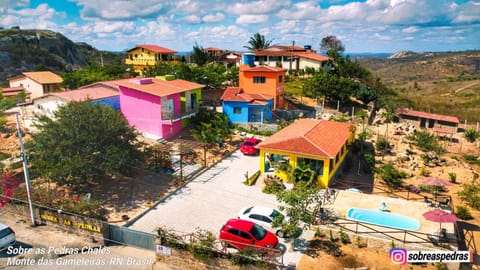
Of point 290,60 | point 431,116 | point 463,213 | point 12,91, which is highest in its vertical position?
point 290,60

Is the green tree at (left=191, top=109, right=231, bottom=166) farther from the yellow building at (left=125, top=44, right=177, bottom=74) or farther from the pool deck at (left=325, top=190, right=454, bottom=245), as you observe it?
the yellow building at (left=125, top=44, right=177, bottom=74)

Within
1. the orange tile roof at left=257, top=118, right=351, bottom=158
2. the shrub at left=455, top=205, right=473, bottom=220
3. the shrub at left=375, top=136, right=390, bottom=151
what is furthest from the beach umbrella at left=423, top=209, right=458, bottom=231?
the shrub at left=375, top=136, right=390, bottom=151

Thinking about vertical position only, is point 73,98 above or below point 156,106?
above

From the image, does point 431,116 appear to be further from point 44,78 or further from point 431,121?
point 44,78

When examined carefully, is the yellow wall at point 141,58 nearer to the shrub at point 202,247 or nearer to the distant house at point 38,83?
the distant house at point 38,83

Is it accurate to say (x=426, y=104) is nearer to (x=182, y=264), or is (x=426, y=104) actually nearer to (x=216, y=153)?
(x=216, y=153)

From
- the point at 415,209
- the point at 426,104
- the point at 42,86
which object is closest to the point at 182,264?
the point at 415,209

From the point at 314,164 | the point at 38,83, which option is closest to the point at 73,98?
the point at 38,83
